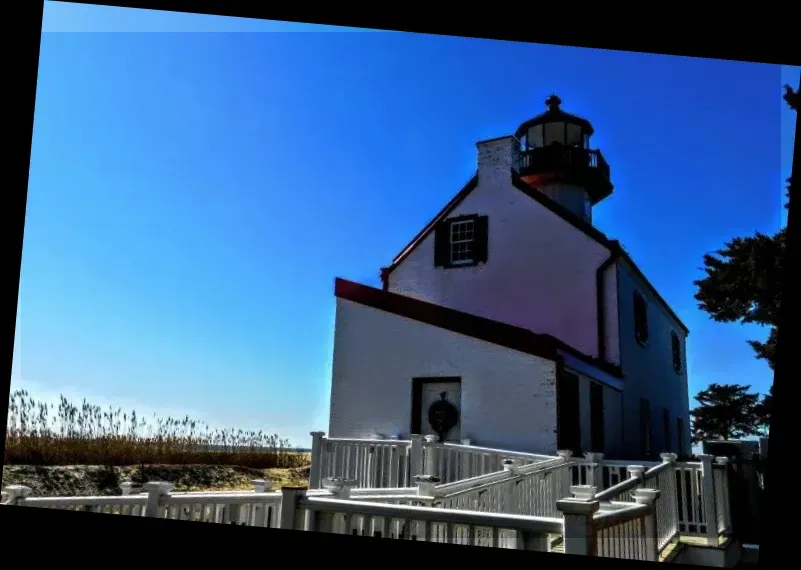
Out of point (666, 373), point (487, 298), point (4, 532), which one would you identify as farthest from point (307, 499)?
point (666, 373)

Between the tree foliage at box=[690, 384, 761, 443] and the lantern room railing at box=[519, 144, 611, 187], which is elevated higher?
the lantern room railing at box=[519, 144, 611, 187]

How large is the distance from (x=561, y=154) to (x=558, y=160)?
7.1 inches

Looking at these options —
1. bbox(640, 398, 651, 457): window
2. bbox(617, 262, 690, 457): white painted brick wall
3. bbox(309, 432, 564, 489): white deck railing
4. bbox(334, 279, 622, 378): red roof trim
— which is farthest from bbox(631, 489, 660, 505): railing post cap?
bbox(640, 398, 651, 457): window

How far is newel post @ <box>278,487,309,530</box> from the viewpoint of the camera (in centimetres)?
374

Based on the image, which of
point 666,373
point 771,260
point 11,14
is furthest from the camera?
point 666,373

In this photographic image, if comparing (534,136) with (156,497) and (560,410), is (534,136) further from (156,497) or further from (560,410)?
(156,497)

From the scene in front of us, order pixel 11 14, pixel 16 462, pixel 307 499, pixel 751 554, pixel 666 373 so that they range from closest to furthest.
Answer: pixel 11 14 < pixel 307 499 < pixel 751 554 < pixel 16 462 < pixel 666 373

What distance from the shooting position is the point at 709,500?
25.1 ft

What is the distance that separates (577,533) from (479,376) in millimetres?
6889

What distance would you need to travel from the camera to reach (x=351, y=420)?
10.4m

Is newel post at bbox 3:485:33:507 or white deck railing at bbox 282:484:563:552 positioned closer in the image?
white deck railing at bbox 282:484:563:552

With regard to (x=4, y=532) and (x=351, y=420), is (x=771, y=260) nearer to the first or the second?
(x=351, y=420)

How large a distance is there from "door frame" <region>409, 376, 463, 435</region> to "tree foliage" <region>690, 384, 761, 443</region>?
50.1 feet

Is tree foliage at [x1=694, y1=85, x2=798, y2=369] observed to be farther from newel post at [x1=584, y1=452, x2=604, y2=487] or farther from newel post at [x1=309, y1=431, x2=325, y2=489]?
newel post at [x1=309, y1=431, x2=325, y2=489]
